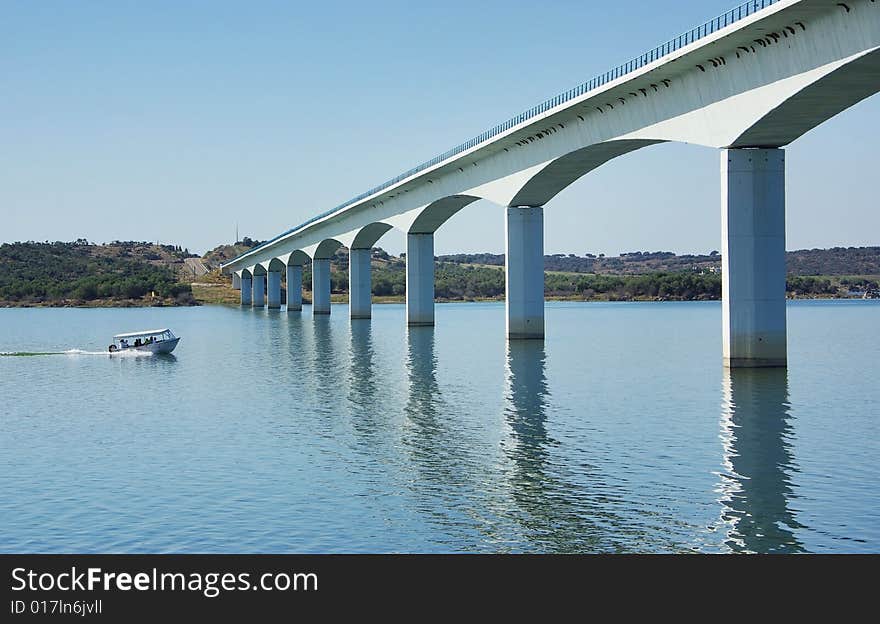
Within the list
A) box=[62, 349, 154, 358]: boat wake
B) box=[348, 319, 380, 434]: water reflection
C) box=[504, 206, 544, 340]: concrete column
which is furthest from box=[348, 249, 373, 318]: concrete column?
box=[62, 349, 154, 358]: boat wake

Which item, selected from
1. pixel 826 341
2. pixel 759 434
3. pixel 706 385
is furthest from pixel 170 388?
pixel 826 341

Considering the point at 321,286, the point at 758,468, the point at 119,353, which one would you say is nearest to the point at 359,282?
the point at 321,286

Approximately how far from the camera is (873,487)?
20969 millimetres

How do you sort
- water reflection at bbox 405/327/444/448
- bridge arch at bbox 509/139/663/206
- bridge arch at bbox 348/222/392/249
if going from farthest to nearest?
bridge arch at bbox 348/222/392/249
bridge arch at bbox 509/139/663/206
water reflection at bbox 405/327/444/448

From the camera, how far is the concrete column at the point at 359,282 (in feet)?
341

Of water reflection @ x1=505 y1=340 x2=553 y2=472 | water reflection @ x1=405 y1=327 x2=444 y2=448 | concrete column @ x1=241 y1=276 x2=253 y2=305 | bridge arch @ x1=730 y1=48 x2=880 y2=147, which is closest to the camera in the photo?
water reflection @ x1=505 y1=340 x2=553 y2=472

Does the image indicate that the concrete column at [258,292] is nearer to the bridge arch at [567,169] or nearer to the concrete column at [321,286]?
the concrete column at [321,286]

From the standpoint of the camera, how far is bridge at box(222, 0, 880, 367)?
33.7m

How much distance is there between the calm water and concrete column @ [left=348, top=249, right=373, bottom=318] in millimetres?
51599

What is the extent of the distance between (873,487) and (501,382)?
22424 millimetres

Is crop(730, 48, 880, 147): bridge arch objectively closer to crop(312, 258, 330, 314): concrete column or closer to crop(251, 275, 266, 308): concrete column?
crop(312, 258, 330, 314): concrete column

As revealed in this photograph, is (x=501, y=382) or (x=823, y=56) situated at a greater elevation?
(x=823, y=56)

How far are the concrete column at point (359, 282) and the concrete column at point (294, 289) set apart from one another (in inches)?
1417
